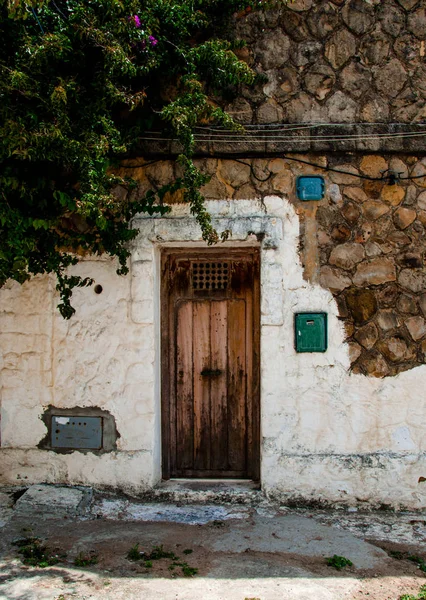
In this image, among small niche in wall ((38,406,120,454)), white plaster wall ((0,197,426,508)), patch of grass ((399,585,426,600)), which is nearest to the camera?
patch of grass ((399,585,426,600))

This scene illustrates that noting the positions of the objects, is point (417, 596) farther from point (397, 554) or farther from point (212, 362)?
point (212, 362)

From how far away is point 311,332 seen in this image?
15.9 feet

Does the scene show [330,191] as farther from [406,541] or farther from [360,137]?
[406,541]

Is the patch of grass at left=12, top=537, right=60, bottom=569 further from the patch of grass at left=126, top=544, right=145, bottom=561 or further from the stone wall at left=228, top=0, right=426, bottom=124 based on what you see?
the stone wall at left=228, top=0, right=426, bottom=124

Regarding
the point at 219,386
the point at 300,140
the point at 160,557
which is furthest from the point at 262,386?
the point at 300,140

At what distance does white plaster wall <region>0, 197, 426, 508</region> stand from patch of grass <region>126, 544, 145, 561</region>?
94 cm

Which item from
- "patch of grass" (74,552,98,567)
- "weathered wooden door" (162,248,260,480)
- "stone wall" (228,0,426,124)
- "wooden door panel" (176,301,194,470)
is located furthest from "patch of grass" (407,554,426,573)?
"stone wall" (228,0,426,124)

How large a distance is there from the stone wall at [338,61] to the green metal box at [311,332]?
64.4 inches

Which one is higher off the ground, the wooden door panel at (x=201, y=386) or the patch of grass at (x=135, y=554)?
the wooden door panel at (x=201, y=386)

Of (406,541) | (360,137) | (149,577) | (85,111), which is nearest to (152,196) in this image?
(85,111)

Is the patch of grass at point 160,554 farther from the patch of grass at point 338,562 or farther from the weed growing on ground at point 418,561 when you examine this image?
the weed growing on ground at point 418,561

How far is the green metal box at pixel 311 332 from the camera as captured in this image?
4.86 meters

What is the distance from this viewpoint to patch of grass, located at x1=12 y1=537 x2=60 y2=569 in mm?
3791

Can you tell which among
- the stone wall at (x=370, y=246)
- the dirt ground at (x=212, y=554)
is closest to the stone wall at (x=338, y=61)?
the stone wall at (x=370, y=246)
